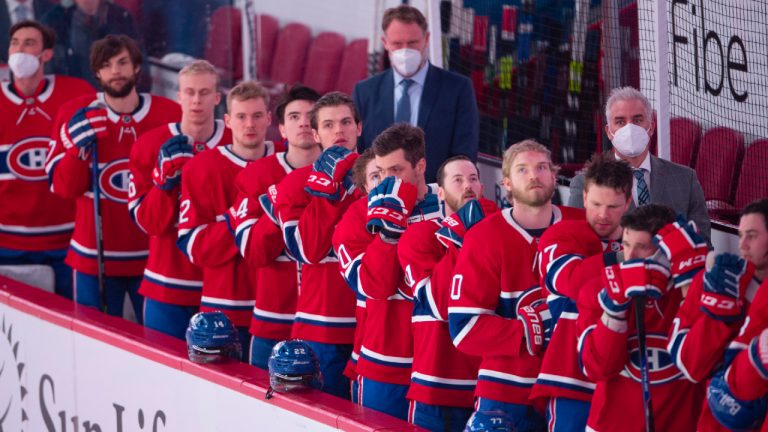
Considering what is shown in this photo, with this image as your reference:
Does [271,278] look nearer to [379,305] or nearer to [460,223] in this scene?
[379,305]

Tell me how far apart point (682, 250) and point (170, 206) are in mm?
2272

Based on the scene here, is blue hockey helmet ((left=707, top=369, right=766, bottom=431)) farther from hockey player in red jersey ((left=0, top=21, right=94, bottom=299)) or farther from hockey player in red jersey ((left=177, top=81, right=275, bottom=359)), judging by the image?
hockey player in red jersey ((left=0, top=21, right=94, bottom=299))

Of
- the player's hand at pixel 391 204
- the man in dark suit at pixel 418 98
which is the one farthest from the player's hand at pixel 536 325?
the man in dark suit at pixel 418 98

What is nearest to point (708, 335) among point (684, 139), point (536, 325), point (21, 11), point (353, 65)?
point (536, 325)

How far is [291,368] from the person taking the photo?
3760 millimetres

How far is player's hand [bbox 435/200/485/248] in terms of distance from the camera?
364cm

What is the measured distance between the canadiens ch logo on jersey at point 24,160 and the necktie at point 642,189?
9.00 ft

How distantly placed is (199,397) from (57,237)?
5.99 ft

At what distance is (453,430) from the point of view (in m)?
3.81

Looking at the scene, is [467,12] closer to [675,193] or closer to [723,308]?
[675,193]

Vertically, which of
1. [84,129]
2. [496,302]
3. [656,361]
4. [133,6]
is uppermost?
[133,6]

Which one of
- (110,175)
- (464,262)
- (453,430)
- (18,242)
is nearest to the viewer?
(464,262)

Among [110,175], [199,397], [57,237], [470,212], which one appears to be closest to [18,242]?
[57,237]

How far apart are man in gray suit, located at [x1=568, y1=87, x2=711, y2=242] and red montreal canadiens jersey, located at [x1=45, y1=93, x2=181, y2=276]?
2009mm
